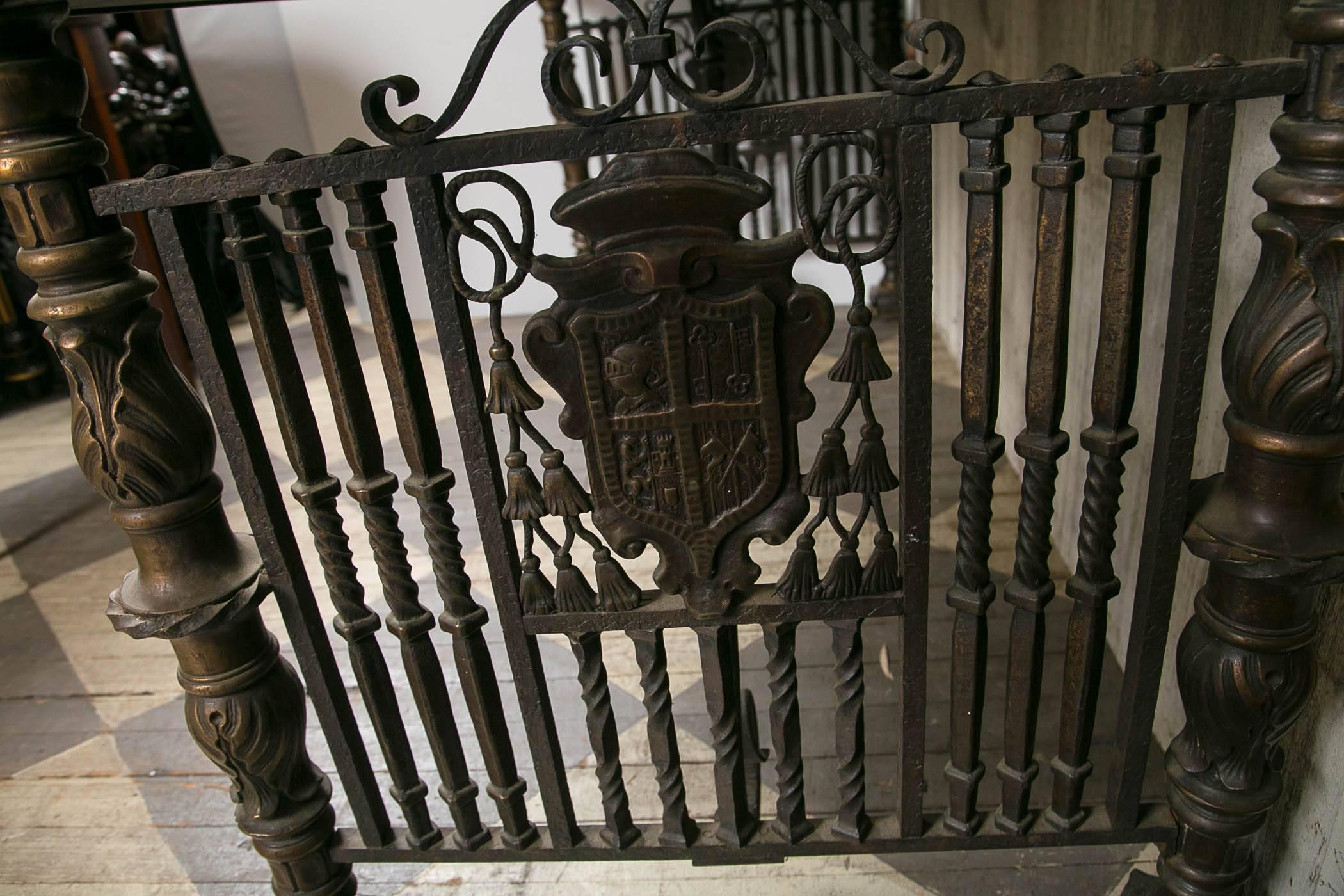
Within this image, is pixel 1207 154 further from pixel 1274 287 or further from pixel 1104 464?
pixel 1104 464

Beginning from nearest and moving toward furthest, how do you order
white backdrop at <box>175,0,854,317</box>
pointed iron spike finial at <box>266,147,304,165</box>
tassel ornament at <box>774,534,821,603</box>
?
pointed iron spike finial at <box>266,147,304,165</box> → tassel ornament at <box>774,534,821,603</box> → white backdrop at <box>175,0,854,317</box>

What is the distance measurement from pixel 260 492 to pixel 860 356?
62cm

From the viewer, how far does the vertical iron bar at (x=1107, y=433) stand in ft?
2.55

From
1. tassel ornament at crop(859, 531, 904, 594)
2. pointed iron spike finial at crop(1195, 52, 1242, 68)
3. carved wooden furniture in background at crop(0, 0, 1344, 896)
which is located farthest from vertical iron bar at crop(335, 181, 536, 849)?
pointed iron spike finial at crop(1195, 52, 1242, 68)

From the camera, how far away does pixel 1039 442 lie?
0.88 m

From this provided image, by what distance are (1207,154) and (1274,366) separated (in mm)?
179

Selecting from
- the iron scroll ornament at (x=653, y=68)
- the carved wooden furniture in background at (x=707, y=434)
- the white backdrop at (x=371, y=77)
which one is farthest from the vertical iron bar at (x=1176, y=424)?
the white backdrop at (x=371, y=77)

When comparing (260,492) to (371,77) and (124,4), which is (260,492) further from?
(371,77)

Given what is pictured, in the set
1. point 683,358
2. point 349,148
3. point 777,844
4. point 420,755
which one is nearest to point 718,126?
point 683,358

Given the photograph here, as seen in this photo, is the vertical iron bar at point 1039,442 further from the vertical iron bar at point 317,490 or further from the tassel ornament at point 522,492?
the vertical iron bar at point 317,490

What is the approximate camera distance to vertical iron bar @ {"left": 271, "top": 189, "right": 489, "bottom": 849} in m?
0.88

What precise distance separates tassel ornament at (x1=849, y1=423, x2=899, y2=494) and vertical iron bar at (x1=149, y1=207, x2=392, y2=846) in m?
0.57

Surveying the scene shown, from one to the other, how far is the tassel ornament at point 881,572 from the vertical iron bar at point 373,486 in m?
0.46

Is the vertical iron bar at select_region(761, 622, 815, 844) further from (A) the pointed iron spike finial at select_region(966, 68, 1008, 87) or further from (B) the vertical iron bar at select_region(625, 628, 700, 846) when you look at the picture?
(A) the pointed iron spike finial at select_region(966, 68, 1008, 87)
